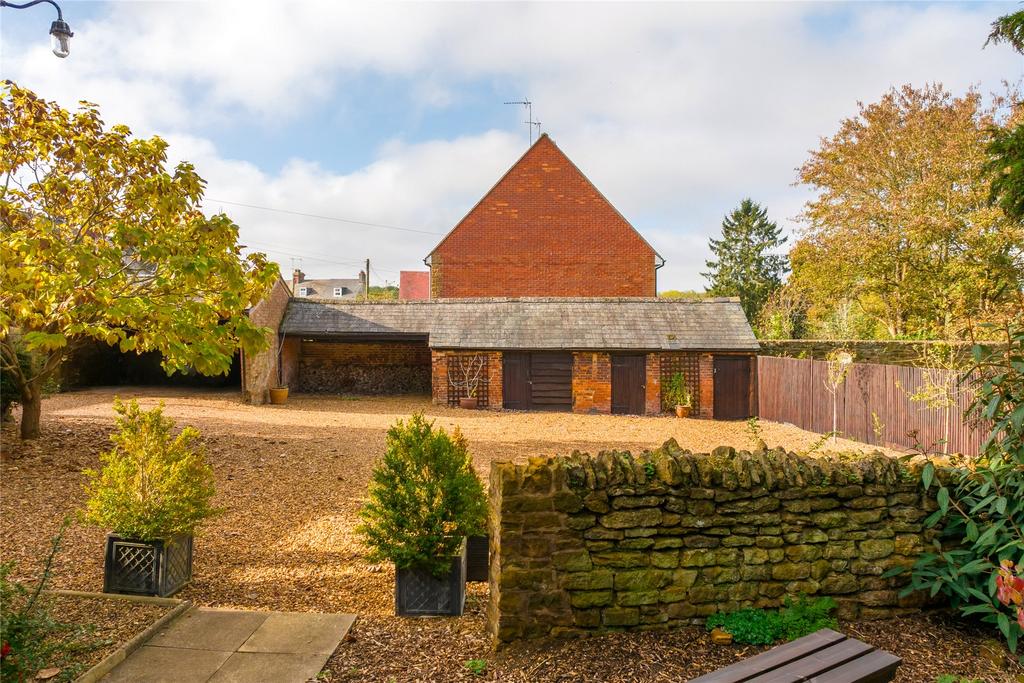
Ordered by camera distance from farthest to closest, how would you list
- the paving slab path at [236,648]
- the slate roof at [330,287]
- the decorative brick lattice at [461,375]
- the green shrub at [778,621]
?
1. the slate roof at [330,287]
2. the decorative brick lattice at [461,375]
3. the green shrub at [778,621]
4. the paving slab path at [236,648]

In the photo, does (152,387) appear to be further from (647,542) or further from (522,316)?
(647,542)

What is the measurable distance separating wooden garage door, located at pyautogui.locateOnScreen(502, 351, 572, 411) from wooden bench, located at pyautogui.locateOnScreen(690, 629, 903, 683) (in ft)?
51.3

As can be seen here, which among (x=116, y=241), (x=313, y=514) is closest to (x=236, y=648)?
(x=313, y=514)

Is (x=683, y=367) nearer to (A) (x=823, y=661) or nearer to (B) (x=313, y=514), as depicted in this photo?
(B) (x=313, y=514)

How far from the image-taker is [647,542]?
4438mm

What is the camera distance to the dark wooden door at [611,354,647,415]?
62.4ft

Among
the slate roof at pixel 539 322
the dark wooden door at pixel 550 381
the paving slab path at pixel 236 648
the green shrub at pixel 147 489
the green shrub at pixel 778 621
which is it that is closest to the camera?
the paving slab path at pixel 236 648

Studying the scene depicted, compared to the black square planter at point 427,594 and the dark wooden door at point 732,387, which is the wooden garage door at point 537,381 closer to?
the dark wooden door at point 732,387

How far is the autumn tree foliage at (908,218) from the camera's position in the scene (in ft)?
78.5

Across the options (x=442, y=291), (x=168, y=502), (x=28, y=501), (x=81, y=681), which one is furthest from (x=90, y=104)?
(x=442, y=291)

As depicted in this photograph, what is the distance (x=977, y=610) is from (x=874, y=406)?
10461 mm

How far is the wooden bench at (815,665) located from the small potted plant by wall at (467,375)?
16188 millimetres

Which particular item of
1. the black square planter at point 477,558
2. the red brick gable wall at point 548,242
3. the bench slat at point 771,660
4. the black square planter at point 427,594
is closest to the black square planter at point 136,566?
the black square planter at point 427,594

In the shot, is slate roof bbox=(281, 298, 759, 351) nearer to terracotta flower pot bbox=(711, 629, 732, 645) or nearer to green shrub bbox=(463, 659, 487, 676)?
terracotta flower pot bbox=(711, 629, 732, 645)
